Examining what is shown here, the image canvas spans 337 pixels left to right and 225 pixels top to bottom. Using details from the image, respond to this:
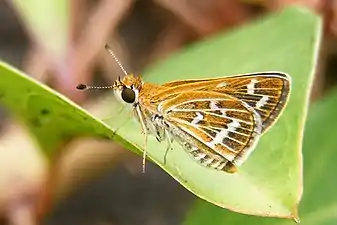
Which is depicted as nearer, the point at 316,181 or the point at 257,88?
the point at 257,88

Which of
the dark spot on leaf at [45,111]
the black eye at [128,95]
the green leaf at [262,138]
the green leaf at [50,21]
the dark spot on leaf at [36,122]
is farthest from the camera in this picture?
the green leaf at [50,21]

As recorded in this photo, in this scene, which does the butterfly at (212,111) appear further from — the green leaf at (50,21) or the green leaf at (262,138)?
the green leaf at (50,21)

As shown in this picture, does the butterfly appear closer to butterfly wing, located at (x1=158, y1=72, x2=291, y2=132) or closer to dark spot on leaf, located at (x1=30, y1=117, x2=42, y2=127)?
butterfly wing, located at (x1=158, y1=72, x2=291, y2=132)

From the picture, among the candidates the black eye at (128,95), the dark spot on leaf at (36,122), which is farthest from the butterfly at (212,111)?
the dark spot on leaf at (36,122)

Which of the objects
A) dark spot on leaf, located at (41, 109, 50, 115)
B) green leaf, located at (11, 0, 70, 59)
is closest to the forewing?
dark spot on leaf, located at (41, 109, 50, 115)

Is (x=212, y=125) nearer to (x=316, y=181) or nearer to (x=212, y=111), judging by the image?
(x=212, y=111)

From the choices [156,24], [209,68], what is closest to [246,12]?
[156,24]

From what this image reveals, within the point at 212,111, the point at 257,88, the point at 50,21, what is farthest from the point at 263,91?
the point at 50,21
